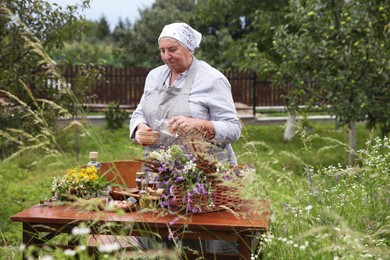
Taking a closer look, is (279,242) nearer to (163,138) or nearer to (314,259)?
(314,259)

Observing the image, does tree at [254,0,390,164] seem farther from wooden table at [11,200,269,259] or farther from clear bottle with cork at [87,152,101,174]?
wooden table at [11,200,269,259]

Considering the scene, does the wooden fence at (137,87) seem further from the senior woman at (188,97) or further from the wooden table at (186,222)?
the wooden table at (186,222)

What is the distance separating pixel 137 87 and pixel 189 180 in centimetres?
1712

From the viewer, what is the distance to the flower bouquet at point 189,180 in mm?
3802

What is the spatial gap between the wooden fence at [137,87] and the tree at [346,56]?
8.62m

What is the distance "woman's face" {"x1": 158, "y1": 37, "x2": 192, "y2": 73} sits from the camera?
449cm

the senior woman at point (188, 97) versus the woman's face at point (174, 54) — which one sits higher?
the woman's face at point (174, 54)

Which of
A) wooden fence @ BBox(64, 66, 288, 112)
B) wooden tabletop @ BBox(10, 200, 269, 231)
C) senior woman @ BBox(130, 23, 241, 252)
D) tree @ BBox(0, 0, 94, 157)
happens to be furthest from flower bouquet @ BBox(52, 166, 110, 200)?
wooden fence @ BBox(64, 66, 288, 112)

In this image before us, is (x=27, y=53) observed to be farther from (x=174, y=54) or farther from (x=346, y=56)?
(x=346, y=56)

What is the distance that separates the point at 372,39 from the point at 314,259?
8168mm

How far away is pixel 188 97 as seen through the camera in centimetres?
461

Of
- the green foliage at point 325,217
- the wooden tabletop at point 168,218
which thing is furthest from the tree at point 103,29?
the wooden tabletop at point 168,218

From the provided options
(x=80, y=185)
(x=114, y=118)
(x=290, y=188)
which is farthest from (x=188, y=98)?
(x=114, y=118)

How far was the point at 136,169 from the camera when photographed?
16.3ft
